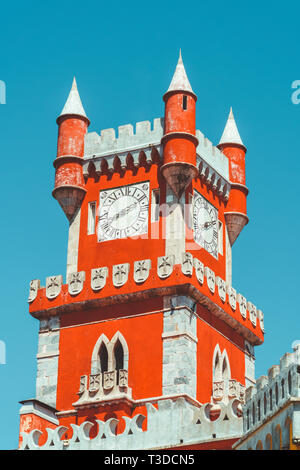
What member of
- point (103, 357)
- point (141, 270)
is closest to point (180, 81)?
point (141, 270)

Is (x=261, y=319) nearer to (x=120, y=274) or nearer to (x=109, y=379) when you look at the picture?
(x=120, y=274)

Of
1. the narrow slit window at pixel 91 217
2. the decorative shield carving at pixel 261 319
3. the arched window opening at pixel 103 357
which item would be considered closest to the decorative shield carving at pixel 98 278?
the arched window opening at pixel 103 357

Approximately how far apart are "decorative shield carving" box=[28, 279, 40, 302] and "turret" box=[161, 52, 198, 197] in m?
6.15

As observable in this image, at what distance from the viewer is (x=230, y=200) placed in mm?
51438

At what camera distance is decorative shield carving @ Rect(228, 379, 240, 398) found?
151 ft

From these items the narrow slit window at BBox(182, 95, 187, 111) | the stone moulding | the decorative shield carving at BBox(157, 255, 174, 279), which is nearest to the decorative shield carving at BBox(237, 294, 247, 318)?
the decorative shield carving at BBox(157, 255, 174, 279)

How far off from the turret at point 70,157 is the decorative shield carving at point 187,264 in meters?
5.71

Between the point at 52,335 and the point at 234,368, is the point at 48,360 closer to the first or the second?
the point at 52,335

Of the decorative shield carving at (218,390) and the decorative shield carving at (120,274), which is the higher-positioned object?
the decorative shield carving at (120,274)

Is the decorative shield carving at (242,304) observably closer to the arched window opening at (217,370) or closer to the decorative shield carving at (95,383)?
the arched window opening at (217,370)

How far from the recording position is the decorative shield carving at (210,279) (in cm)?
4634

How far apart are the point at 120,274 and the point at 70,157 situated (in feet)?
18.9

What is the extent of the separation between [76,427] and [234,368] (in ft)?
30.5

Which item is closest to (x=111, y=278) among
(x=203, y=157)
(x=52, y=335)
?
(x=52, y=335)
